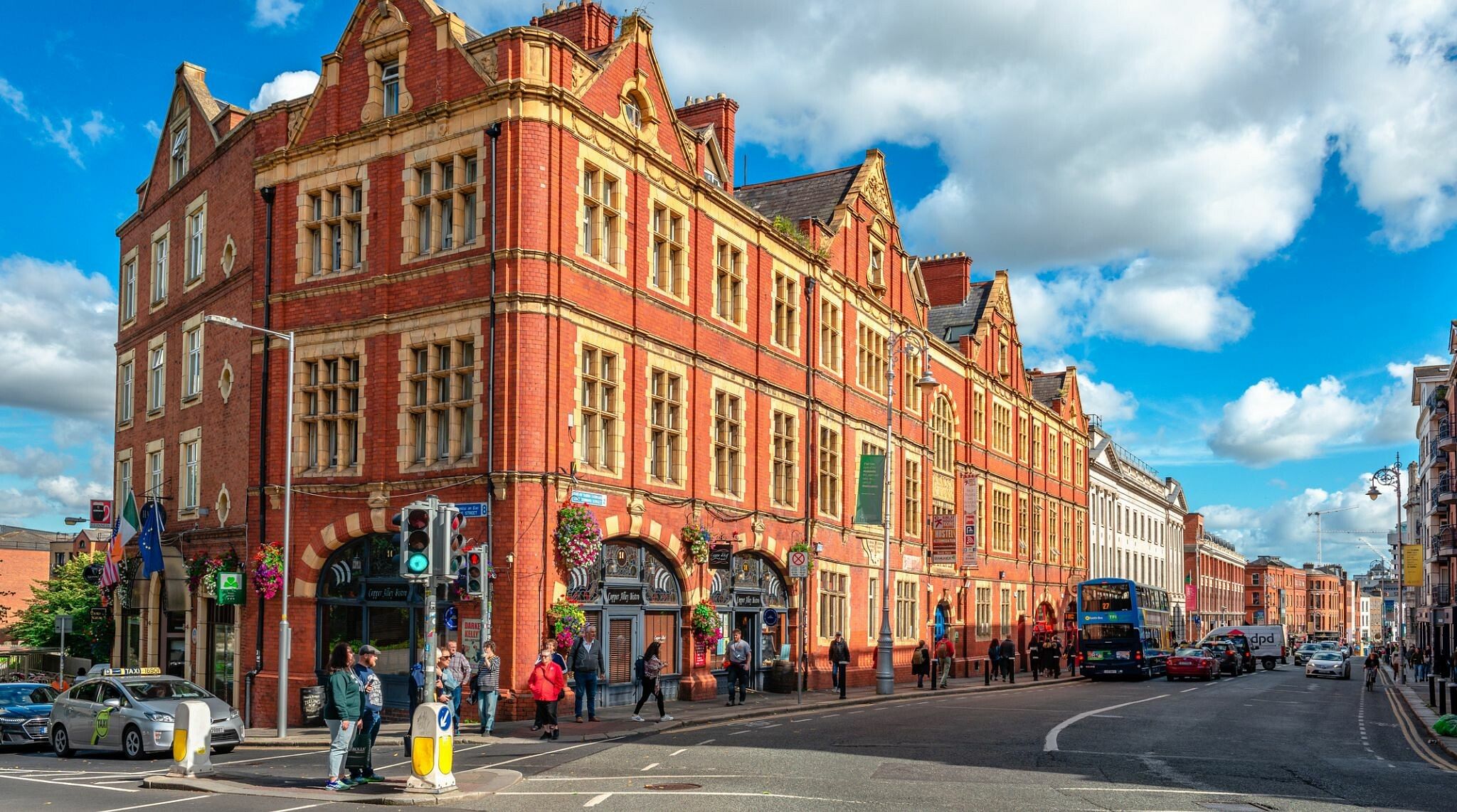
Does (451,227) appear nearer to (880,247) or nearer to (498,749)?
(498,749)

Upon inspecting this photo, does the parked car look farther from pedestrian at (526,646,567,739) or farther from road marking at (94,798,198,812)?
road marking at (94,798,198,812)

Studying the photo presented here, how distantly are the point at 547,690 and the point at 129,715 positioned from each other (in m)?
7.25

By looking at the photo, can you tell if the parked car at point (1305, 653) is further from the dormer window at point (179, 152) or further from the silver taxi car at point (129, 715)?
the silver taxi car at point (129, 715)

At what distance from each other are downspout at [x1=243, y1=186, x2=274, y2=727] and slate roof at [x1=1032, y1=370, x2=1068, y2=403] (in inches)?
1940

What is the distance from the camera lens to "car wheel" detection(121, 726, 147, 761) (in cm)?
2242

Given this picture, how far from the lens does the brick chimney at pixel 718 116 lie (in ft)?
128

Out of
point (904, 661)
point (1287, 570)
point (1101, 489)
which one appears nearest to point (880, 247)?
point (904, 661)

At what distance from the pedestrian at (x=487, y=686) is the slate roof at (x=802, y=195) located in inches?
829

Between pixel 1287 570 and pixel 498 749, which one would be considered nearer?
pixel 498 749

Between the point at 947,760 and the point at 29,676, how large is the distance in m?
32.4

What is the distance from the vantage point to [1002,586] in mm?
57719

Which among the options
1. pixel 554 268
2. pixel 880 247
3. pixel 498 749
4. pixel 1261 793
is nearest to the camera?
pixel 1261 793

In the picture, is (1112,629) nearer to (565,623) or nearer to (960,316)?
(960,316)

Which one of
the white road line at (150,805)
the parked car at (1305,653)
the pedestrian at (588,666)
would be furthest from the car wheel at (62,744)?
the parked car at (1305,653)
